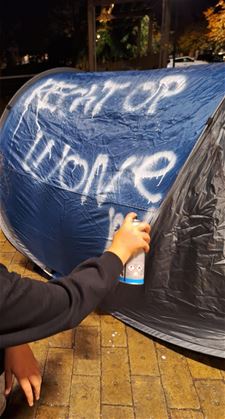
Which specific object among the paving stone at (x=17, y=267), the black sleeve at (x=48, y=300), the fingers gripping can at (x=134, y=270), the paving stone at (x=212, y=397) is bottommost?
the paving stone at (x=17, y=267)

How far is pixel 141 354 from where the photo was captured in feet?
7.81

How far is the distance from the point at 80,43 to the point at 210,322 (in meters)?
13.7

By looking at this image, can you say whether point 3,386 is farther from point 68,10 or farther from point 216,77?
point 68,10

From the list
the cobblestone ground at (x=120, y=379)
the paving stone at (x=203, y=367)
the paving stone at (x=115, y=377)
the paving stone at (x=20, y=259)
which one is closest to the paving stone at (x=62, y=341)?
the cobblestone ground at (x=120, y=379)

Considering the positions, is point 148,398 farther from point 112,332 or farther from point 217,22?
point 217,22

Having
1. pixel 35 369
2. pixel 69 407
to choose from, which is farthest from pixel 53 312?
pixel 69 407

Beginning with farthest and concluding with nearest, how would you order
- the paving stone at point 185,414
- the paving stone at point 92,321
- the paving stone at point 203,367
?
the paving stone at point 92,321 < the paving stone at point 203,367 < the paving stone at point 185,414

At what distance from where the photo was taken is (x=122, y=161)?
Result: 94.0 inches

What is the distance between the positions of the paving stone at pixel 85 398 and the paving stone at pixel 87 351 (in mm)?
64

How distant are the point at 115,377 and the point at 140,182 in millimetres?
1196

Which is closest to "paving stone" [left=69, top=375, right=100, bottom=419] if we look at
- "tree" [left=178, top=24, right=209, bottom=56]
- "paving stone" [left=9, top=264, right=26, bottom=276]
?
"paving stone" [left=9, top=264, right=26, bottom=276]

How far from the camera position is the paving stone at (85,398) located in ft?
6.47

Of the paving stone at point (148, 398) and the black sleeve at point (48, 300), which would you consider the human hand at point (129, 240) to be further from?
the paving stone at point (148, 398)

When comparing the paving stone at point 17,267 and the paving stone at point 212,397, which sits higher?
the paving stone at point 212,397
